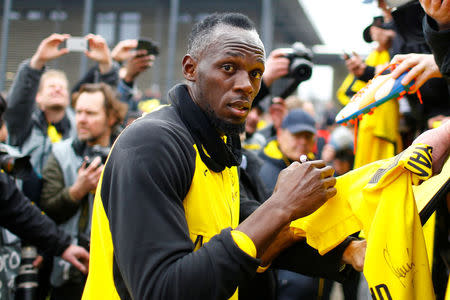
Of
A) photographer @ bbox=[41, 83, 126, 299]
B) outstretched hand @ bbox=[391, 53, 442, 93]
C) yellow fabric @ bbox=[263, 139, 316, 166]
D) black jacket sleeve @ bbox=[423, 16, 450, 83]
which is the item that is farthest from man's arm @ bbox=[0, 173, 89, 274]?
black jacket sleeve @ bbox=[423, 16, 450, 83]

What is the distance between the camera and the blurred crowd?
8.09ft

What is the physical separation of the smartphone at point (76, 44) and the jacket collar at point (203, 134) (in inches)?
104

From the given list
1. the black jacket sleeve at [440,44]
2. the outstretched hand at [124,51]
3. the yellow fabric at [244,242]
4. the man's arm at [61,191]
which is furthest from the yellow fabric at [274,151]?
the yellow fabric at [244,242]

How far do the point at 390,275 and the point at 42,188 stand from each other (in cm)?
258

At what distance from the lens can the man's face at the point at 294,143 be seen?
445cm

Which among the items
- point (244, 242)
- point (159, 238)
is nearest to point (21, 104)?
point (159, 238)

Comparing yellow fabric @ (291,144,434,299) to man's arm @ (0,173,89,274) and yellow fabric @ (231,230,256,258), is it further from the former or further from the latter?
man's arm @ (0,173,89,274)

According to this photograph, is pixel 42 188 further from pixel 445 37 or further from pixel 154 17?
pixel 154 17

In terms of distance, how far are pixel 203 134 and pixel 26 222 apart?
1.66m

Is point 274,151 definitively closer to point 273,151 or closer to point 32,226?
point 273,151

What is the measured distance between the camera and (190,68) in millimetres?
1998

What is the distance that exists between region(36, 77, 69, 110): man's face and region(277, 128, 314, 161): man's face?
2.04 metres

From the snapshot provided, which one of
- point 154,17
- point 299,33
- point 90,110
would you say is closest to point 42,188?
point 90,110

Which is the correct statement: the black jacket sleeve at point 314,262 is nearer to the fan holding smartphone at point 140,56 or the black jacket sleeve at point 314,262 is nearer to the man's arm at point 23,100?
the man's arm at point 23,100
